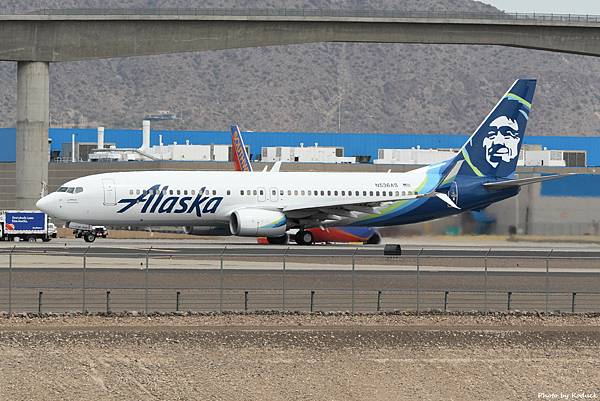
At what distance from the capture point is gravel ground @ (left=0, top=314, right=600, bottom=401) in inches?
1180

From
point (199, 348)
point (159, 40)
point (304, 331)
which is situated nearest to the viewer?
point (199, 348)

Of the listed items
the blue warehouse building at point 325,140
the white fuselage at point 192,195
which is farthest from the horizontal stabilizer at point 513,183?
the blue warehouse building at point 325,140

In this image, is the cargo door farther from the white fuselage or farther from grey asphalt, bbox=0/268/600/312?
grey asphalt, bbox=0/268/600/312

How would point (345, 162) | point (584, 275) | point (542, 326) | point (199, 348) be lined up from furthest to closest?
point (345, 162) → point (584, 275) → point (542, 326) → point (199, 348)

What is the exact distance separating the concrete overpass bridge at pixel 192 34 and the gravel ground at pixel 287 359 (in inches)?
1969

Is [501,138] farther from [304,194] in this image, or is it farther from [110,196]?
[110,196]

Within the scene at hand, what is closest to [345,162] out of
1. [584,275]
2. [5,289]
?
[584,275]

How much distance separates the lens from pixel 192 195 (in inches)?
2758

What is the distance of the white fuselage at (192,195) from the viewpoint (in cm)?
6919

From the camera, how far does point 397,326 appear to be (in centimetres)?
3691

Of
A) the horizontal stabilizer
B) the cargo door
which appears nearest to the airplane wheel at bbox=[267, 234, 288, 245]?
the cargo door

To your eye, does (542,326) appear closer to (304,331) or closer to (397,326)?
(397,326)

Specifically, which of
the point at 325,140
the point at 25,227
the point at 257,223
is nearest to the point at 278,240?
the point at 257,223

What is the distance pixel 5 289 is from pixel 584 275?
22.8 m
